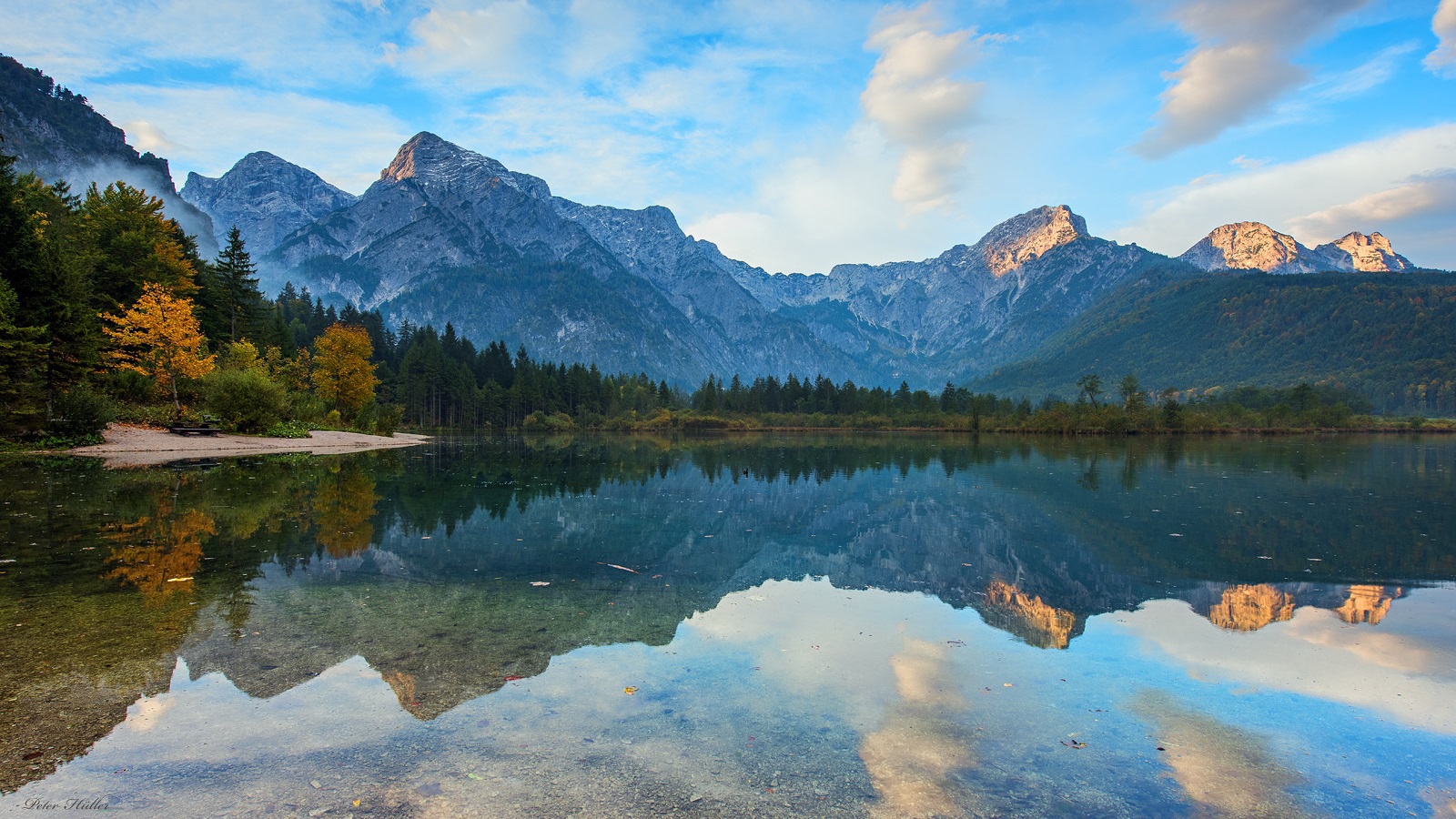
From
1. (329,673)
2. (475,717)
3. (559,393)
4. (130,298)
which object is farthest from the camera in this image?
(559,393)

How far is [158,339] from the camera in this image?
45250mm

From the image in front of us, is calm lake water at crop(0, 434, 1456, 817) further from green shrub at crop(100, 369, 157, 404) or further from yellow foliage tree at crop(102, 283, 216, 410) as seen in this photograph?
yellow foliage tree at crop(102, 283, 216, 410)

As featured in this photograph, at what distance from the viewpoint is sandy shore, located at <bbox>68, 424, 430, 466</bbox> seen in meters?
35.2

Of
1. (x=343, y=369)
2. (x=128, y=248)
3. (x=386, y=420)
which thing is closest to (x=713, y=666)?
(x=128, y=248)

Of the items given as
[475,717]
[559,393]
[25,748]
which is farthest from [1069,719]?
[559,393]

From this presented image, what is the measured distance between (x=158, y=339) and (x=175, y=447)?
1007 cm

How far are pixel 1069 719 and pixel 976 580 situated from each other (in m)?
6.72

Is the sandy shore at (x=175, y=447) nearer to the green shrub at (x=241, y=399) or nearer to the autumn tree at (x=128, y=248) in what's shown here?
the green shrub at (x=241, y=399)

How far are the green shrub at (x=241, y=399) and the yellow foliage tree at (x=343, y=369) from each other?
775 inches

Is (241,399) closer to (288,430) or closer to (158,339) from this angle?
(288,430)

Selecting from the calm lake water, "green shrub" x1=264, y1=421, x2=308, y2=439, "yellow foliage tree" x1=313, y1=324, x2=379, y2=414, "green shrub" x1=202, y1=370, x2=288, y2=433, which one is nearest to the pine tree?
"yellow foliage tree" x1=313, y1=324, x2=379, y2=414

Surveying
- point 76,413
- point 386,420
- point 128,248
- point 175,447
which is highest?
point 128,248

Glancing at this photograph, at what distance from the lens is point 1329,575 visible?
44.0 ft

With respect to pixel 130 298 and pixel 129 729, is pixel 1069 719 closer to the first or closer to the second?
pixel 129 729
